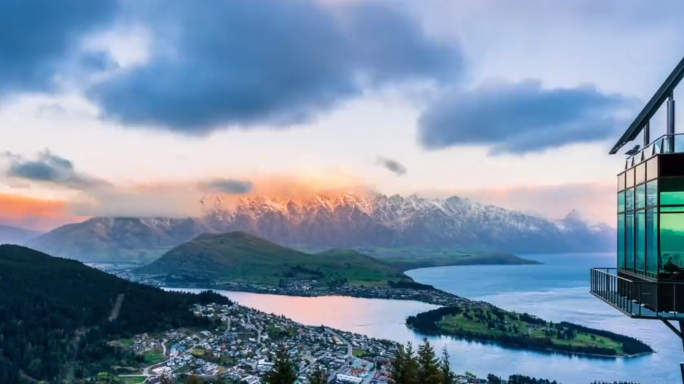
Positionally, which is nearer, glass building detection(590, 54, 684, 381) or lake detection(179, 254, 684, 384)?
glass building detection(590, 54, 684, 381)

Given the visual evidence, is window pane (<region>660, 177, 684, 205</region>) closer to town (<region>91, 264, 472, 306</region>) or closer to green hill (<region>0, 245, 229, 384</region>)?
green hill (<region>0, 245, 229, 384</region>)

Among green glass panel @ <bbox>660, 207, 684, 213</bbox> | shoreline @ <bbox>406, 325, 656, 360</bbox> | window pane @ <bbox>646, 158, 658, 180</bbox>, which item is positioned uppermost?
window pane @ <bbox>646, 158, 658, 180</bbox>

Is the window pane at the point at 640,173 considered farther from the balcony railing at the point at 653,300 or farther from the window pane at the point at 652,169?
the balcony railing at the point at 653,300

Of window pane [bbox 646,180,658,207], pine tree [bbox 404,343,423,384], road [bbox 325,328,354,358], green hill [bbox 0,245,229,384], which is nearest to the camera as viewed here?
window pane [bbox 646,180,658,207]

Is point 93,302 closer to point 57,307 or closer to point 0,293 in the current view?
point 57,307

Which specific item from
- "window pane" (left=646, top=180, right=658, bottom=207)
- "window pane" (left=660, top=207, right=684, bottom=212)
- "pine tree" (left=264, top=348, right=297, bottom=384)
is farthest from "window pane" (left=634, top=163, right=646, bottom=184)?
"pine tree" (left=264, top=348, right=297, bottom=384)

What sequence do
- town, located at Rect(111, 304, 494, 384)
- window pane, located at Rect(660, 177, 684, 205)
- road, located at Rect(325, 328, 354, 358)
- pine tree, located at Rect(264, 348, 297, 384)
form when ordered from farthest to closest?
road, located at Rect(325, 328, 354, 358)
town, located at Rect(111, 304, 494, 384)
pine tree, located at Rect(264, 348, 297, 384)
window pane, located at Rect(660, 177, 684, 205)

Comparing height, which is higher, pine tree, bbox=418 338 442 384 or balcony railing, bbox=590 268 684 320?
balcony railing, bbox=590 268 684 320
